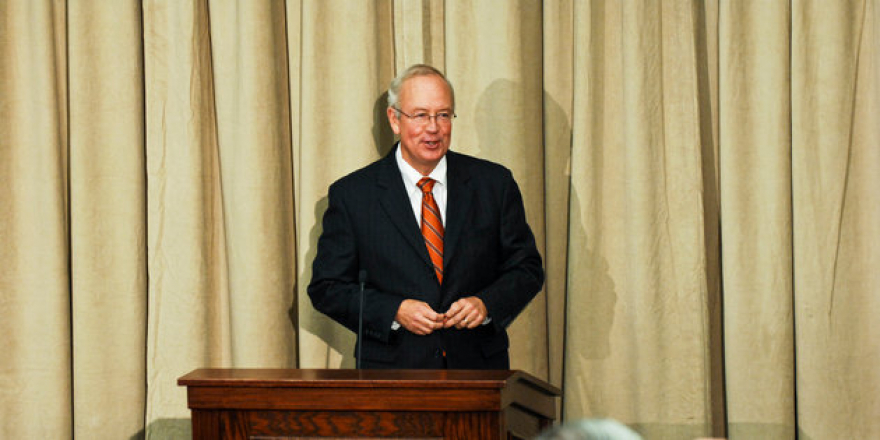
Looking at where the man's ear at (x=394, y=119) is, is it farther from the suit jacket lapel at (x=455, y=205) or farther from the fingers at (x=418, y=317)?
the fingers at (x=418, y=317)

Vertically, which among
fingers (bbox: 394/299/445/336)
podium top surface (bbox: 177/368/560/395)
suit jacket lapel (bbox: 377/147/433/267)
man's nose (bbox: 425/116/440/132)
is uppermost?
man's nose (bbox: 425/116/440/132)

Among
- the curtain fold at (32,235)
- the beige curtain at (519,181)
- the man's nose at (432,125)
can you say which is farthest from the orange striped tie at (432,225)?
the curtain fold at (32,235)

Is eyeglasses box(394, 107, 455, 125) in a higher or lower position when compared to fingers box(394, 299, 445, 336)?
higher

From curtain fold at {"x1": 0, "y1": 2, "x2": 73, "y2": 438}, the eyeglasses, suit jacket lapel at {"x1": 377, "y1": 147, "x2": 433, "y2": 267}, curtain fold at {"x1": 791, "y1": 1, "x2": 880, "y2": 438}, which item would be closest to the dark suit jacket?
suit jacket lapel at {"x1": 377, "y1": 147, "x2": 433, "y2": 267}

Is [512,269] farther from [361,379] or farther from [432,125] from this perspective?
[361,379]

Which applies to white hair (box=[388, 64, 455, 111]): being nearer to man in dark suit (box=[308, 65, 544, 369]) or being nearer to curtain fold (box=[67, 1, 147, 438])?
man in dark suit (box=[308, 65, 544, 369])

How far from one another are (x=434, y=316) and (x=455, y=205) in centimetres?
45

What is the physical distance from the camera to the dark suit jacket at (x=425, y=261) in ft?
9.99

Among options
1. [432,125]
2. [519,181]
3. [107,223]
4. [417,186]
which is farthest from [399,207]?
[107,223]

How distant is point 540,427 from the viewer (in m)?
2.62

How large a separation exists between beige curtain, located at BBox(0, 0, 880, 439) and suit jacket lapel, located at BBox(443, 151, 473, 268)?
576 millimetres

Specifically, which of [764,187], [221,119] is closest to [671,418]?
[764,187]

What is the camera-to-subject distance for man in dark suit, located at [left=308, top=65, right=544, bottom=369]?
3053 millimetres

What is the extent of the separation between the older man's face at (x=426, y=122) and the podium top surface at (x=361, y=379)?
90 cm
